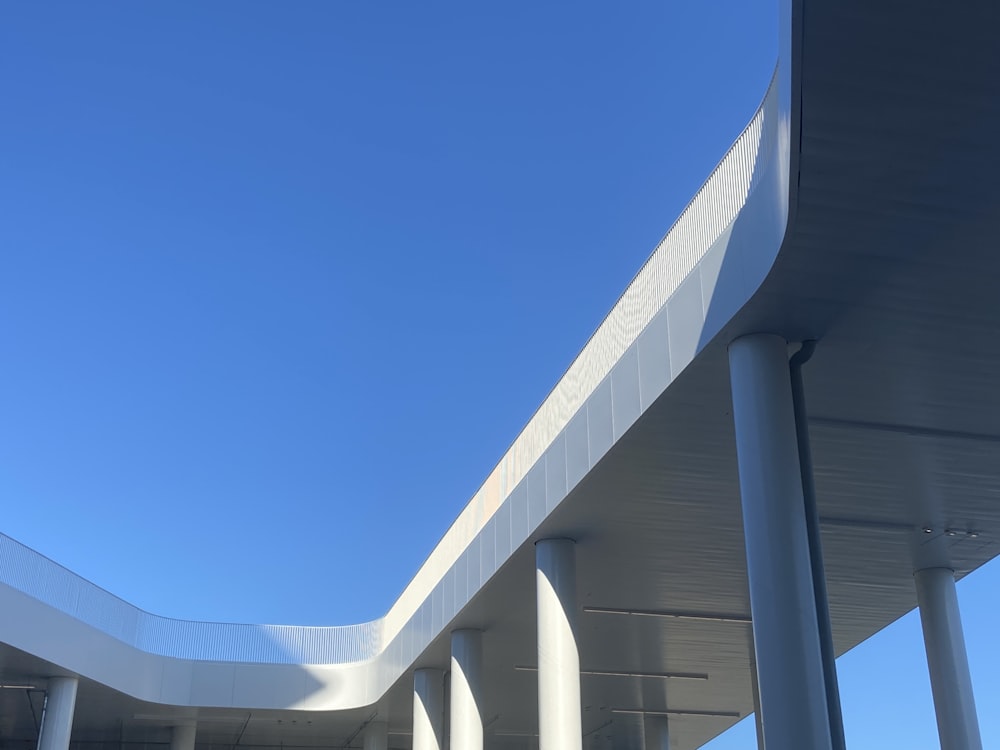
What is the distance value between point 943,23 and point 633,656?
23.6 meters

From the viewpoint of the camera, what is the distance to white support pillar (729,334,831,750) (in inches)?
530

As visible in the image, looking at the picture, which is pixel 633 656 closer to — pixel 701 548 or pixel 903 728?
pixel 701 548

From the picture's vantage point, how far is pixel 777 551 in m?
14.2

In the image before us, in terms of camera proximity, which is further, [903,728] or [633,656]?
[903,728]

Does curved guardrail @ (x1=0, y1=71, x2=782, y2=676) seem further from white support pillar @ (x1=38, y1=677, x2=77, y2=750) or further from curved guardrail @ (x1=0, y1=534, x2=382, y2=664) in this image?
white support pillar @ (x1=38, y1=677, x2=77, y2=750)

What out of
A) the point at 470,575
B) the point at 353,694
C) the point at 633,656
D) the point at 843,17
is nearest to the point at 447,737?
the point at 353,694

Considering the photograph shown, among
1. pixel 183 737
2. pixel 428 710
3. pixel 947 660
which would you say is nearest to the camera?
pixel 947 660

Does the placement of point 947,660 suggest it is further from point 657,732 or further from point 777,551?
point 657,732

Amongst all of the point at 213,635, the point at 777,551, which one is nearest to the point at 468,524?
the point at 777,551

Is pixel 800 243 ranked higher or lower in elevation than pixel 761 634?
higher

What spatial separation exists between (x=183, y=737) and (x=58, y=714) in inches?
366

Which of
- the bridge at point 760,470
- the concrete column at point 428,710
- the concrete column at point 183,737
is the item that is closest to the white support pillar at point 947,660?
the bridge at point 760,470

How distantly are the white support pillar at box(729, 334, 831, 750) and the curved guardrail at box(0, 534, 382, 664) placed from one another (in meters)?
23.4

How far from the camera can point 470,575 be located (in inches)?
1009
